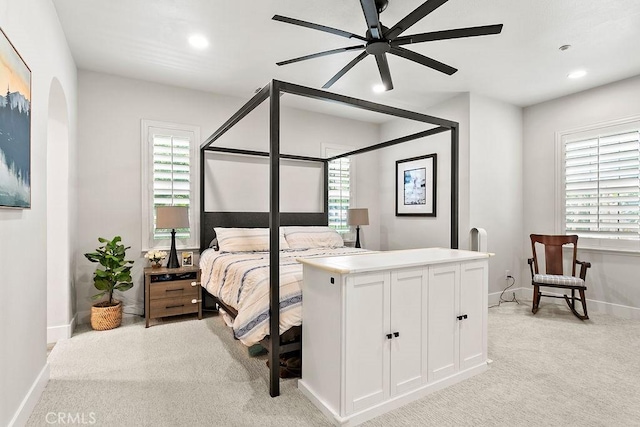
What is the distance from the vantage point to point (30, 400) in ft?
6.68

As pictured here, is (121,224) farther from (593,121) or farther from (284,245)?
(593,121)

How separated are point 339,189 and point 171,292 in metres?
2.88

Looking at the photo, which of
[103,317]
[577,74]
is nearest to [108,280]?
[103,317]

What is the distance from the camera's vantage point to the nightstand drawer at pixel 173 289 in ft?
12.0

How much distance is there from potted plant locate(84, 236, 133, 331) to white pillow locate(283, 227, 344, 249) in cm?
187

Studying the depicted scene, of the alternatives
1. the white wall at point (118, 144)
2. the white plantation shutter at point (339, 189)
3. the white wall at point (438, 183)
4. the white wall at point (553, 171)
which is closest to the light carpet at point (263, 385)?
the white wall at point (553, 171)

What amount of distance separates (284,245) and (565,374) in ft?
9.70

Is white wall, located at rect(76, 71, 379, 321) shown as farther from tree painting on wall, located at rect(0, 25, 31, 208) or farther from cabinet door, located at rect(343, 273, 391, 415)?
cabinet door, located at rect(343, 273, 391, 415)

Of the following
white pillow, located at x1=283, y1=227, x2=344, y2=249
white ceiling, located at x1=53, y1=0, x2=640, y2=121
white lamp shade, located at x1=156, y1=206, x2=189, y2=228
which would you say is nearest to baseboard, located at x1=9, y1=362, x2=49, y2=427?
white lamp shade, located at x1=156, y1=206, x2=189, y2=228

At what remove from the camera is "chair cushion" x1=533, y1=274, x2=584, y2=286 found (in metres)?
3.85

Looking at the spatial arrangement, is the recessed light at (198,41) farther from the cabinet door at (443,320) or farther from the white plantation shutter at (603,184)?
the white plantation shutter at (603,184)

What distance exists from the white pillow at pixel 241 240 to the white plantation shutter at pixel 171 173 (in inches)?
22.2

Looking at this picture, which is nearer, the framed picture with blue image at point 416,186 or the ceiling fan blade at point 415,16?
the ceiling fan blade at point 415,16

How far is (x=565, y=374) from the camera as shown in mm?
2562
